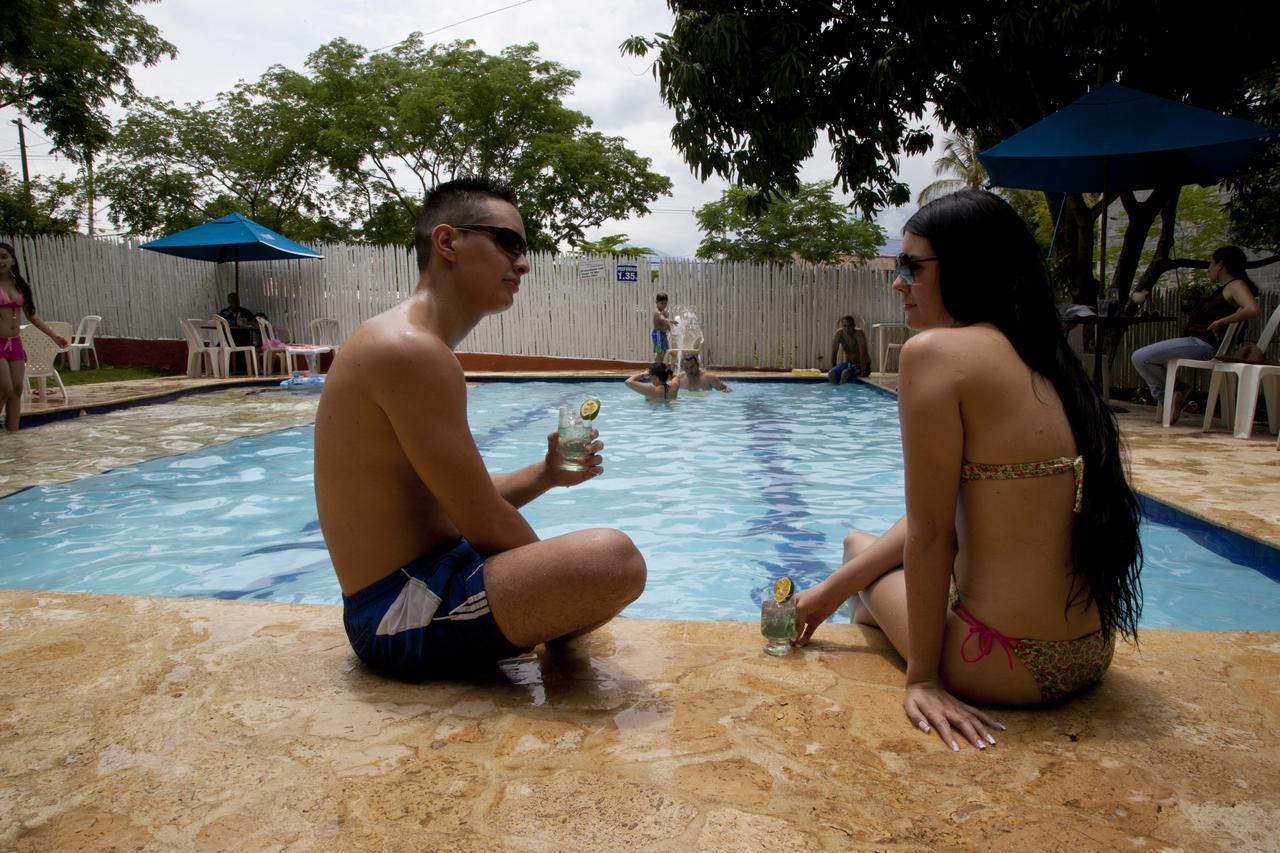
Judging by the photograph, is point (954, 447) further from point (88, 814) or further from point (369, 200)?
point (369, 200)

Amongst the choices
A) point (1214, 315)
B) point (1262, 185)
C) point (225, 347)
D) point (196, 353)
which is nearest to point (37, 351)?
point (225, 347)

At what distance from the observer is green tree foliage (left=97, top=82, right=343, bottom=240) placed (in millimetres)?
25875

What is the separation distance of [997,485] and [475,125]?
2584 centimetres

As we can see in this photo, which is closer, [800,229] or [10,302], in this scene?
[10,302]

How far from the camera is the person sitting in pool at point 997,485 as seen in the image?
1.64 meters

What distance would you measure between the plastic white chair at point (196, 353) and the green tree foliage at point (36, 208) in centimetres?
390

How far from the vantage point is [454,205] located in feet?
6.57

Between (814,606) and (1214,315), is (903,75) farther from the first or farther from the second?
(814,606)

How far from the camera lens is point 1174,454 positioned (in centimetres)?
562

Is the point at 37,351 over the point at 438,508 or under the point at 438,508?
over

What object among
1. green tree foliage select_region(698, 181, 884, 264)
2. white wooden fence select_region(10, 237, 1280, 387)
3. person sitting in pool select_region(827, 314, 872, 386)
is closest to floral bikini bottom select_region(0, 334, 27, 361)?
white wooden fence select_region(10, 237, 1280, 387)

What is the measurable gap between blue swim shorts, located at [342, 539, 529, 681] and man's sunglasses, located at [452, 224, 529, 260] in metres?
0.79

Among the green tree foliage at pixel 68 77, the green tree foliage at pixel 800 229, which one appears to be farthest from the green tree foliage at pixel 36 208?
the green tree foliage at pixel 800 229

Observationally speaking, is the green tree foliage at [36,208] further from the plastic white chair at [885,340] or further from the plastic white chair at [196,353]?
the plastic white chair at [885,340]
